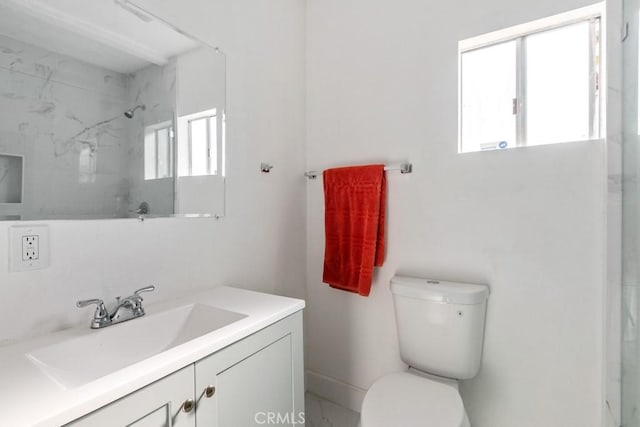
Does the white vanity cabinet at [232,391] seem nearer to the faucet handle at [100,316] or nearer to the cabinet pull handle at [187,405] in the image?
the cabinet pull handle at [187,405]

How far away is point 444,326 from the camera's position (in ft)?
4.16

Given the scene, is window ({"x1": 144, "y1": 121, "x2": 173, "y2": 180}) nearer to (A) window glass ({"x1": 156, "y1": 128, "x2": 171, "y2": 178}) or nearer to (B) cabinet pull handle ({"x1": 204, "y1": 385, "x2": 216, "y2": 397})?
(A) window glass ({"x1": 156, "y1": 128, "x2": 171, "y2": 178})

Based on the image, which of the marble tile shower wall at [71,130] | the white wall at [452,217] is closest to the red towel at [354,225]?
the white wall at [452,217]

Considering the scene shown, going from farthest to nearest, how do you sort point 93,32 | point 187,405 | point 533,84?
point 533,84
point 93,32
point 187,405

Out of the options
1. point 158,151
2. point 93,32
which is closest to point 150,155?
point 158,151

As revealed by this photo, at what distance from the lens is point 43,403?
526 millimetres

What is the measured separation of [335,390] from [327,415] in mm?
136

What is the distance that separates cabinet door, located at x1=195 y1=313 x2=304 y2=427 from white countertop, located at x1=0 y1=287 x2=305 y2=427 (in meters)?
0.04

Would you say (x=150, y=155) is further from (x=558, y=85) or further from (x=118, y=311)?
(x=558, y=85)

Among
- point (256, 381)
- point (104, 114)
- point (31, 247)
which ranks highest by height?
point (104, 114)

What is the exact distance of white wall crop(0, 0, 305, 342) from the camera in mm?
848

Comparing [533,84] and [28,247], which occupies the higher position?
[533,84]

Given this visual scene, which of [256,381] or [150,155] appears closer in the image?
[256,381]

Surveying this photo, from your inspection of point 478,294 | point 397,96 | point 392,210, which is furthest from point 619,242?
point 397,96
